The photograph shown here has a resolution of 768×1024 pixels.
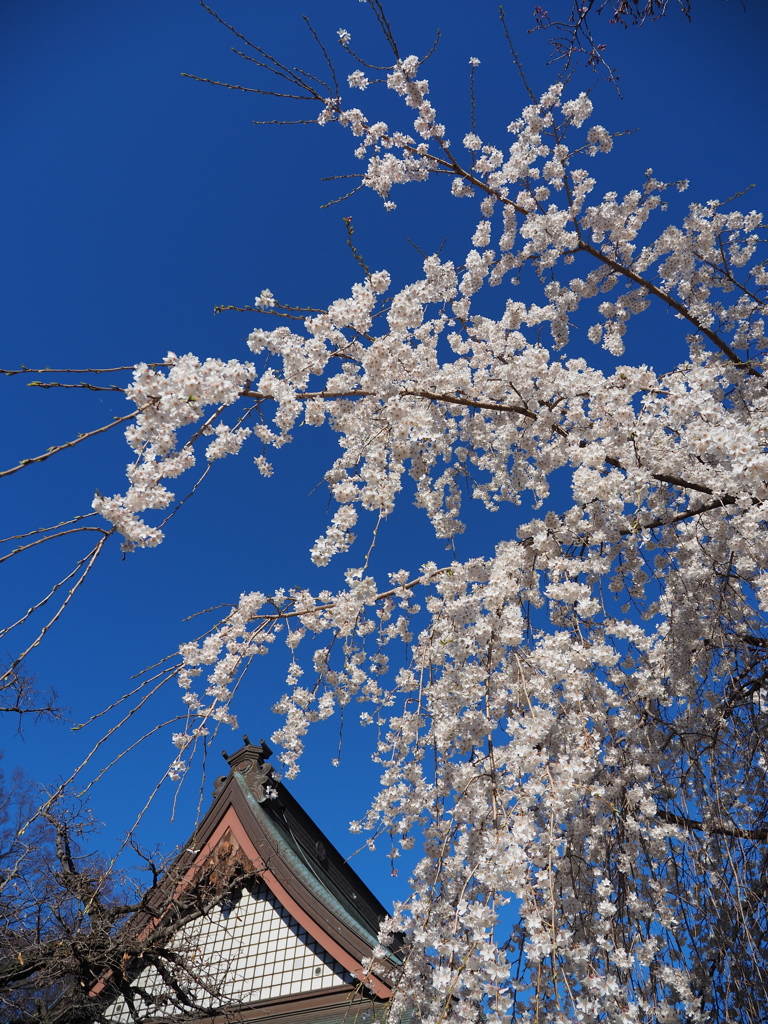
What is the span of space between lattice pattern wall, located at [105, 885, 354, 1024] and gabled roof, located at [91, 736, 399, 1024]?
0.04 feet

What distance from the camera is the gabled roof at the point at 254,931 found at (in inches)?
217

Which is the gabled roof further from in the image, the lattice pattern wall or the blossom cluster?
the blossom cluster

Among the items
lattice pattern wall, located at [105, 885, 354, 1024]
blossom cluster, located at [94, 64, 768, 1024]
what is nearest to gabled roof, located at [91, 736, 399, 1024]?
lattice pattern wall, located at [105, 885, 354, 1024]

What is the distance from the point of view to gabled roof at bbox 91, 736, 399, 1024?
18.1ft

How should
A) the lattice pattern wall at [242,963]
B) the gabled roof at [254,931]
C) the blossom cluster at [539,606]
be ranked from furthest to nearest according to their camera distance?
the lattice pattern wall at [242,963] < the gabled roof at [254,931] < the blossom cluster at [539,606]

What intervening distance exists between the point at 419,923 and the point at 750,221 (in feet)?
19.4

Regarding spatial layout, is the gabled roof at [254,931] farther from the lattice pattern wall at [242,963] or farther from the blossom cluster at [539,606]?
the blossom cluster at [539,606]

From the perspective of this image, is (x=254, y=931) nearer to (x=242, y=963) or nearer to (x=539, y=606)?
(x=242, y=963)

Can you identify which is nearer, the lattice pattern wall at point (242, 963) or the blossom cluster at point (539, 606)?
the blossom cluster at point (539, 606)

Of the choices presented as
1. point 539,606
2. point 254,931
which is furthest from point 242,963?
point 539,606

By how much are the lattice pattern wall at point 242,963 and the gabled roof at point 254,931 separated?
1 cm

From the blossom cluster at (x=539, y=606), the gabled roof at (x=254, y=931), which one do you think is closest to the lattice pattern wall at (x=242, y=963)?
the gabled roof at (x=254, y=931)

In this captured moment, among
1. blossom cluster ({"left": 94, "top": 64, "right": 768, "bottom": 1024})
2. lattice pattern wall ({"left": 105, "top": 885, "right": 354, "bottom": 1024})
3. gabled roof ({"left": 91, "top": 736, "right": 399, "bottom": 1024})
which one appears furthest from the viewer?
lattice pattern wall ({"left": 105, "top": 885, "right": 354, "bottom": 1024})

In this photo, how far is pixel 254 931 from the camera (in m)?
6.33
